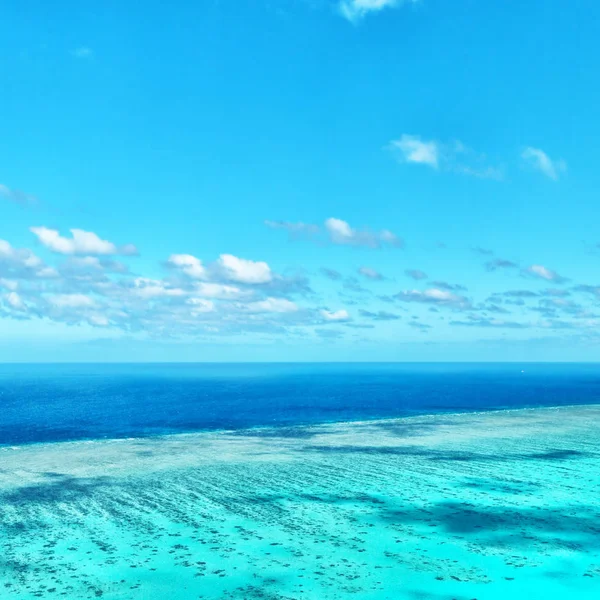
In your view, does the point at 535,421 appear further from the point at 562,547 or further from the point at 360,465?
the point at 562,547

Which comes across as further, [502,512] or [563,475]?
[563,475]

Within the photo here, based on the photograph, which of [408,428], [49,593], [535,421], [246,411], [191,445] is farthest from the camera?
[246,411]

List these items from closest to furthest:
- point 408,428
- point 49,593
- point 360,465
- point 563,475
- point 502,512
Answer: point 49,593
point 502,512
point 563,475
point 360,465
point 408,428

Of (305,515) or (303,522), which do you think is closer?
(303,522)

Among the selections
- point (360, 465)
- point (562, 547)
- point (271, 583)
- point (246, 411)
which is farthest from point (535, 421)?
point (271, 583)
